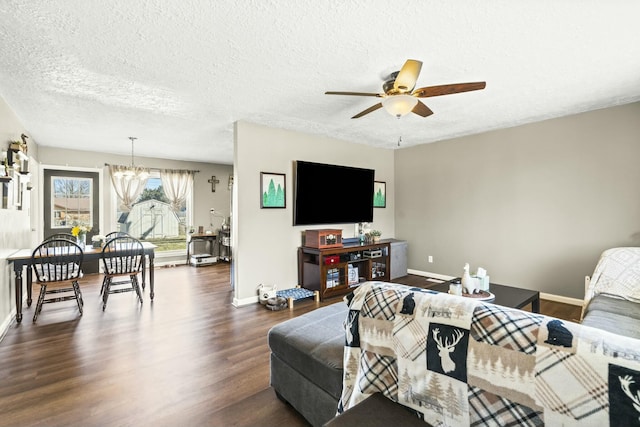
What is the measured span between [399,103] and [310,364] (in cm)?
198

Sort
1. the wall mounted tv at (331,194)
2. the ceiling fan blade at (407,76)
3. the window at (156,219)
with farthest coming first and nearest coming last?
1. the window at (156,219)
2. the wall mounted tv at (331,194)
3. the ceiling fan blade at (407,76)

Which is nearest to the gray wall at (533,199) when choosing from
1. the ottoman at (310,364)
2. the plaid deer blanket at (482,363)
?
the ottoman at (310,364)

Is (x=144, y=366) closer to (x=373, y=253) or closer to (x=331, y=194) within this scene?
(x=331, y=194)

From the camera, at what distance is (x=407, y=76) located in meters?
2.15

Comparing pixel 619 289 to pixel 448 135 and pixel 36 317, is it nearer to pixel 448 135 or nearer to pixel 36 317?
pixel 448 135

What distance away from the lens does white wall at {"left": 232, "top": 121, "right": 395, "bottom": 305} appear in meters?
3.84

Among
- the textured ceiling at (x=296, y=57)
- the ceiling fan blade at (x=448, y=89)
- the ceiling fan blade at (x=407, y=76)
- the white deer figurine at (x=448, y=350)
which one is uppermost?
the textured ceiling at (x=296, y=57)

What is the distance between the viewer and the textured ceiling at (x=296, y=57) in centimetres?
178

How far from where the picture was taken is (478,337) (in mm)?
1001

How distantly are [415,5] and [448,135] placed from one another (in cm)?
337

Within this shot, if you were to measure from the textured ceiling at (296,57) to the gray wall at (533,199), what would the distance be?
40cm

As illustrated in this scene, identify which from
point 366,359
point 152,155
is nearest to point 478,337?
point 366,359

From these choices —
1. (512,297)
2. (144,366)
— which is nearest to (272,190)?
(144,366)

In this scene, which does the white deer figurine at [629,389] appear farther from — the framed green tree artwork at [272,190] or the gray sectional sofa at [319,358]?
the framed green tree artwork at [272,190]
